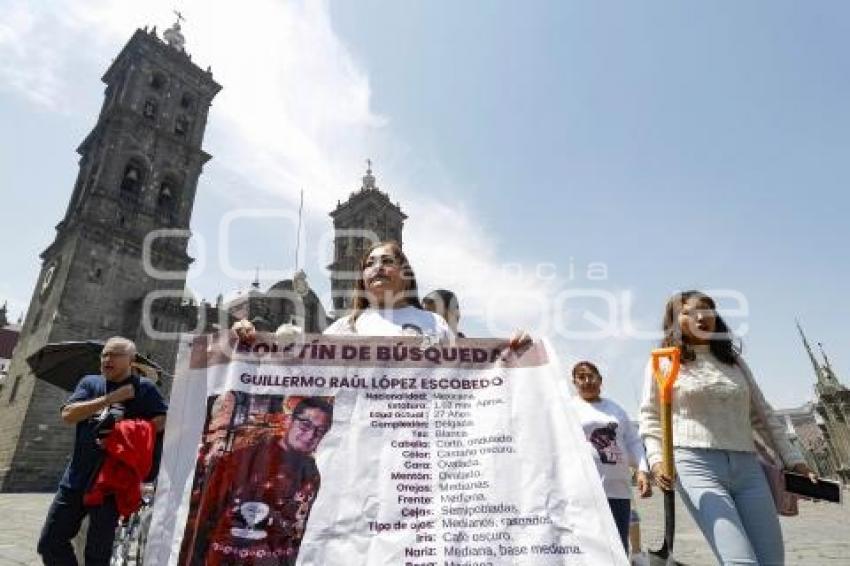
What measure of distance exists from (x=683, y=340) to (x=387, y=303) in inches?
73.9

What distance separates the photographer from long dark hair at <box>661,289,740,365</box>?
3.24m

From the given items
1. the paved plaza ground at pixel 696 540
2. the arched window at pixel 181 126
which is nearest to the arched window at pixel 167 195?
the arched window at pixel 181 126

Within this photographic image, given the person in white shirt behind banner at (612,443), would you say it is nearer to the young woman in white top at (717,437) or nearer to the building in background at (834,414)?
the young woman in white top at (717,437)

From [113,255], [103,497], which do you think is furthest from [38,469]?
[103,497]

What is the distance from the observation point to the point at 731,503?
8.93 feet

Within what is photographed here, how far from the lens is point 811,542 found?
25.7 ft

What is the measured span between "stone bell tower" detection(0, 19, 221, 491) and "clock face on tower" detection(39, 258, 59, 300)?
63 millimetres

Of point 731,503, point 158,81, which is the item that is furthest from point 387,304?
point 158,81

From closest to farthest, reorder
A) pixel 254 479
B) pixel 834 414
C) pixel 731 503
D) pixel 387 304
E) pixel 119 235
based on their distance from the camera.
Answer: pixel 254 479 → pixel 731 503 → pixel 387 304 → pixel 119 235 → pixel 834 414

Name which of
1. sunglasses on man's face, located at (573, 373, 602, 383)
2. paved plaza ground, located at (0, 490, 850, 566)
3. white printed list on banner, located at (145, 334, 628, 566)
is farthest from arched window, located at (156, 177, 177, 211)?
white printed list on banner, located at (145, 334, 628, 566)

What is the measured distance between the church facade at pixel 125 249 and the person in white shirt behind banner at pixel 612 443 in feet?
66.6

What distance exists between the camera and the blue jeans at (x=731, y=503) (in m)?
2.61

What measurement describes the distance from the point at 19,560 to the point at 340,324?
592 cm

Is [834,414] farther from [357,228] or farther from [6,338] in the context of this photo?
[6,338]
